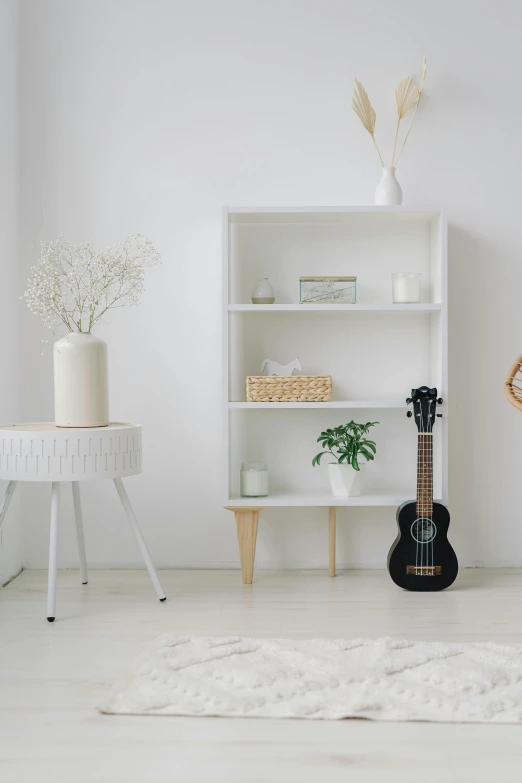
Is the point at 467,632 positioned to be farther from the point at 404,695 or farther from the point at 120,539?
the point at 120,539

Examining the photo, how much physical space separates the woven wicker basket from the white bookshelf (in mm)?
209

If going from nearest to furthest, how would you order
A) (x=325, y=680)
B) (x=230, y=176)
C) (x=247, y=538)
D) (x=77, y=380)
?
1. (x=325, y=680)
2. (x=77, y=380)
3. (x=247, y=538)
4. (x=230, y=176)

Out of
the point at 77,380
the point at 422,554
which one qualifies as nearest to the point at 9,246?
the point at 77,380

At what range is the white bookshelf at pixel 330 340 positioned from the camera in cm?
308

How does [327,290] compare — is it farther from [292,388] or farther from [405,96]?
[405,96]

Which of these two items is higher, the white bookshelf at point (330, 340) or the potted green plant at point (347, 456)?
A: the white bookshelf at point (330, 340)

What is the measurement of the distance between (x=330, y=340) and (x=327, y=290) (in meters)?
0.26

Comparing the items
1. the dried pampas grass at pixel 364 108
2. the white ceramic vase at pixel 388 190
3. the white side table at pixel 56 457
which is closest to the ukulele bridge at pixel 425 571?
the white side table at pixel 56 457

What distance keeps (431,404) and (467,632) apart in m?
0.85

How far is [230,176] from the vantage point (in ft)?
10.0

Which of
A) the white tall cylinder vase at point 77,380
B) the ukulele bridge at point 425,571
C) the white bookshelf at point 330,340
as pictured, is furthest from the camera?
the white bookshelf at point 330,340

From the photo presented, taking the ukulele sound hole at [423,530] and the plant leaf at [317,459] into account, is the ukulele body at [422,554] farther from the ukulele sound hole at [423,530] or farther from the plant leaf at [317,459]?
the plant leaf at [317,459]

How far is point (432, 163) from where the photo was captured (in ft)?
10.0

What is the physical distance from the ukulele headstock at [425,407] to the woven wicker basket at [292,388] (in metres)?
0.31
